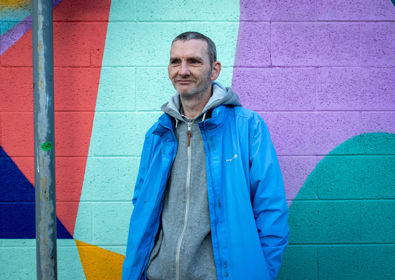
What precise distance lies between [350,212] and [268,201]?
1021 mm

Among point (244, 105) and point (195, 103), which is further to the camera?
point (244, 105)

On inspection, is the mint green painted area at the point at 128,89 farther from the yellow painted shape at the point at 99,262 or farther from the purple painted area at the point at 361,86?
the purple painted area at the point at 361,86

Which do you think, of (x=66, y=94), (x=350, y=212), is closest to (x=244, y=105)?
(x=350, y=212)

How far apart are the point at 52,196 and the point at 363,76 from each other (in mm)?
2236

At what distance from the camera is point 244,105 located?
2.06 meters

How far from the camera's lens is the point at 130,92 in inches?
81.8

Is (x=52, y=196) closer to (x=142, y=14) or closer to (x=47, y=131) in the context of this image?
(x=47, y=131)

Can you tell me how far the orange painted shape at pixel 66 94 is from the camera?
206 cm

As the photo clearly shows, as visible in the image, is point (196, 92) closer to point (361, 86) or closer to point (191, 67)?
point (191, 67)

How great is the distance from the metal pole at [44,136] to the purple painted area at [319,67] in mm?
1226

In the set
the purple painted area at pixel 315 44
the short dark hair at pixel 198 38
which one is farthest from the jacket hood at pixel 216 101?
the purple painted area at pixel 315 44

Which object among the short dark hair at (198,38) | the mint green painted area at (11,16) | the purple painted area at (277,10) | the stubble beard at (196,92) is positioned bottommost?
the stubble beard at (196,92)

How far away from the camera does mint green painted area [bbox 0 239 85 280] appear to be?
208 cm

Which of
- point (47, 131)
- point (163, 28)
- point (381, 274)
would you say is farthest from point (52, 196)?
point (381, 274)
